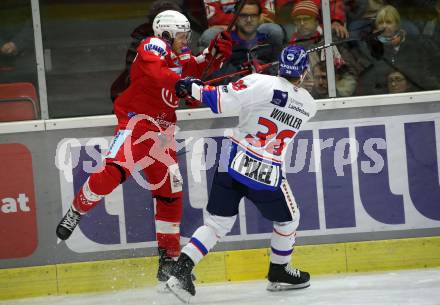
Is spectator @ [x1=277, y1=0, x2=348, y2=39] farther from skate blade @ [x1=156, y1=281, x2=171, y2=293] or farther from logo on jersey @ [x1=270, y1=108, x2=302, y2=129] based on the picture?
skate blade @ [x1=156, y1=281, x2=171, y2=293]

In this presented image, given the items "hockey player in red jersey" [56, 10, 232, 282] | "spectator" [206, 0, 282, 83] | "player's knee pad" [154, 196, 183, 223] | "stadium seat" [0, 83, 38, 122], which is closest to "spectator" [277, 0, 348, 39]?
"spectator" [206, 0, 282, 83]

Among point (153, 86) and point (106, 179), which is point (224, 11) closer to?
point (153, 86)

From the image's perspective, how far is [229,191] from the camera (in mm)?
5113

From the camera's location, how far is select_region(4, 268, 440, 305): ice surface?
496 centimetres

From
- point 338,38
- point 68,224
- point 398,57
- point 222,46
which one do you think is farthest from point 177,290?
point 398,57

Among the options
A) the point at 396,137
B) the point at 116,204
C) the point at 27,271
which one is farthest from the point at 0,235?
the point at 396,137

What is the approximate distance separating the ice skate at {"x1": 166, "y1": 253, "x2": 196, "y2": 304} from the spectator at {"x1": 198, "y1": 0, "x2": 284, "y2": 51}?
1432 millimetres

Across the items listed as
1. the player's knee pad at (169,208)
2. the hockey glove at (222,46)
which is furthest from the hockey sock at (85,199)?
the hockey glove at (222,46)

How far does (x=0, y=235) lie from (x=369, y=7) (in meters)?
2.49

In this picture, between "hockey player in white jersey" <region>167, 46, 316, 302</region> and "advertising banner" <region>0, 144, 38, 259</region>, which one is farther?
"advertising banner" <region>0, 144, 38, 259</region>

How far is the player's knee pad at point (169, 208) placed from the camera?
5574 mm

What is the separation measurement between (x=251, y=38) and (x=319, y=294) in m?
1.56

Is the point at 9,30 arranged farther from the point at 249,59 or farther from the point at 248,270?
the point at 248,270

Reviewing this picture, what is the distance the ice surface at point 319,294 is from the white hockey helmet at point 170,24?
1.42m
